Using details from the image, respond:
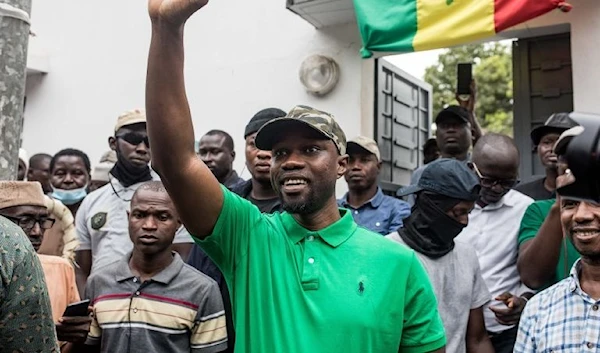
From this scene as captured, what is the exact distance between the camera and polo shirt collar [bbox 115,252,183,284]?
327cm

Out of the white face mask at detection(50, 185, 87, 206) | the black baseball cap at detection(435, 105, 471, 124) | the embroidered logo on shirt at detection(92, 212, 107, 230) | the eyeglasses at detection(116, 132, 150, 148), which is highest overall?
the black baseball cap at detection(435, 105, 471, 124)

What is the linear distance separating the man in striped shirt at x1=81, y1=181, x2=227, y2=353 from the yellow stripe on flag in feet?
11.0

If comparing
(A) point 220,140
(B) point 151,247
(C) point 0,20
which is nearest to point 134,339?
(B) point 151,247

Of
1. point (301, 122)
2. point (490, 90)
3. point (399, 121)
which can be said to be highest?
point (490, 90)

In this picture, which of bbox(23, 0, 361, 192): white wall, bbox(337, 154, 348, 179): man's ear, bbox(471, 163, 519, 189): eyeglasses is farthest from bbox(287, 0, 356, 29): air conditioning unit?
bbox(337, 154, 348, 179): man's ear

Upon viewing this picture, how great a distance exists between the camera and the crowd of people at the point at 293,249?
2.03 metres

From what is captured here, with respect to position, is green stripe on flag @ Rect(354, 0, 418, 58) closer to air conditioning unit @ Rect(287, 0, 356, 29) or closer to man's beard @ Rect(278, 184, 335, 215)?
air conditioning unit @ Rect(287, 0, 356, 29)

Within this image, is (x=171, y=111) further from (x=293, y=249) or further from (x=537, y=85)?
(x=537, y=85)

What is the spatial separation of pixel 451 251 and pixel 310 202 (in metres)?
1.44

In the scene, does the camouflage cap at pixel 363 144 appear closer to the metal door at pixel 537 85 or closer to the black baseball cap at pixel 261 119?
the black baseball cap at pixel 261 119

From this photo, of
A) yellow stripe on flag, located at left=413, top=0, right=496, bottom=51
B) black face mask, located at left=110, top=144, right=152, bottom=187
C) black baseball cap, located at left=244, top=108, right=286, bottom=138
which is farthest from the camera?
yellow stripe on flag, located at left=413, top=0, right=496, bottom=51

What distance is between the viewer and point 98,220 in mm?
4574

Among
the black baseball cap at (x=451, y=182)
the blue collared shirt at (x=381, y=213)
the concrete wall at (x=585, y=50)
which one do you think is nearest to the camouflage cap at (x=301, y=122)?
the black baseball cap at (x=451, y=182)

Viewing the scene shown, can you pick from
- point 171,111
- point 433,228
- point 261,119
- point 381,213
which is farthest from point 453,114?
point 171,111
